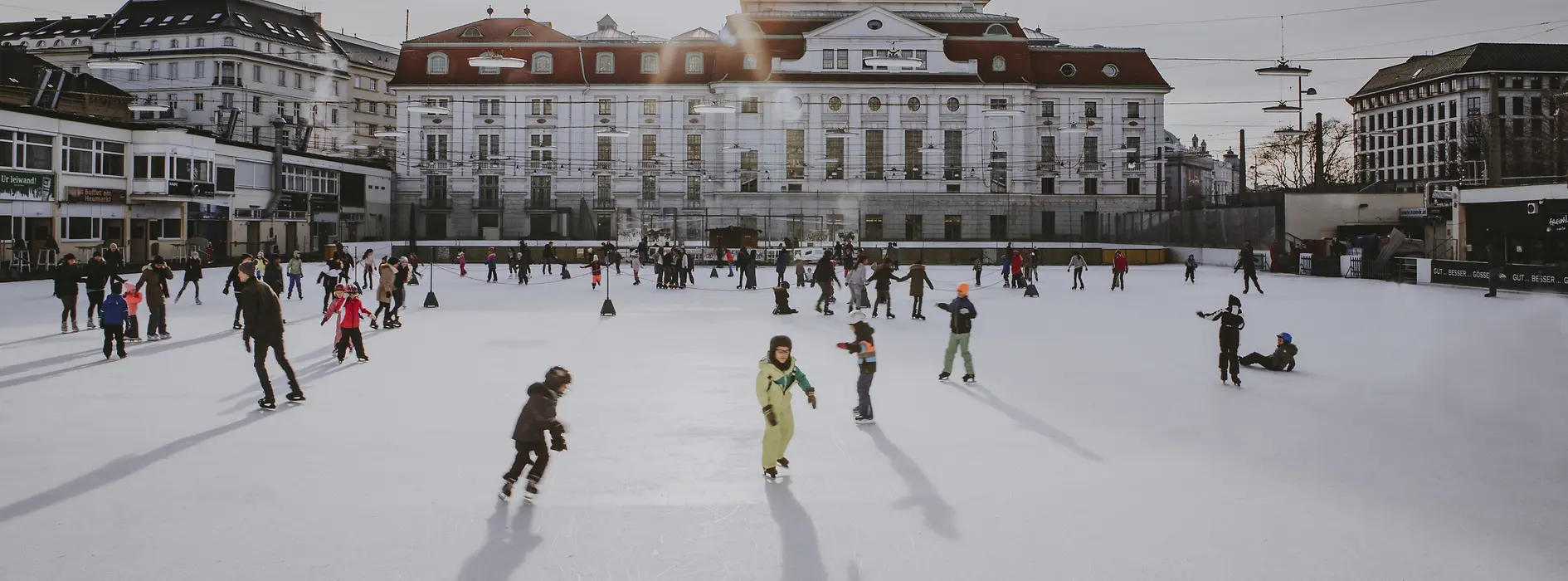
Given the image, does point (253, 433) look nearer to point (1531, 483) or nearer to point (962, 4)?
point (1531, 483)

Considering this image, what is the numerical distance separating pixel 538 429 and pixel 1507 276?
104 ft

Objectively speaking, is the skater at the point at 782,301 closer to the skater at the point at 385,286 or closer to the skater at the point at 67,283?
the skater at the point at 385,286

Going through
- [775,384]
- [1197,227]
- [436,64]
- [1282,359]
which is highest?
[436,64]

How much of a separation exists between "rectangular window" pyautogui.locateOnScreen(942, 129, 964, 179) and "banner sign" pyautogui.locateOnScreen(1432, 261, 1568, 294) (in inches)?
1351

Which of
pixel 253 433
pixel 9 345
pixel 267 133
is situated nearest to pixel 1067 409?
pixel 253 433

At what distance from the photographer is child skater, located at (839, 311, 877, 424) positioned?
9820 millimetres

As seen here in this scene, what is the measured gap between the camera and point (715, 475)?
311 inches

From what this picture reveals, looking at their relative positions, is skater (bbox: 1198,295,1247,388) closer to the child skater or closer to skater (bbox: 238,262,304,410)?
the child skater

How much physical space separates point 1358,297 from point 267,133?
74.8 metres

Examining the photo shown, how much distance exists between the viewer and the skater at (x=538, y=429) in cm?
711

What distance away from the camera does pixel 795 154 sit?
216 feet

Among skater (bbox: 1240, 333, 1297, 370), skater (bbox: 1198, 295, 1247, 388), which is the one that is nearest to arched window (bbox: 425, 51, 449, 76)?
skater (bbox: 1240, 333, 1297, 370)

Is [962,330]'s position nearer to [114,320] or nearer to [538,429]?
[538,429]

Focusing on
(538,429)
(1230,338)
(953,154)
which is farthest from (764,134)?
(538,429)
